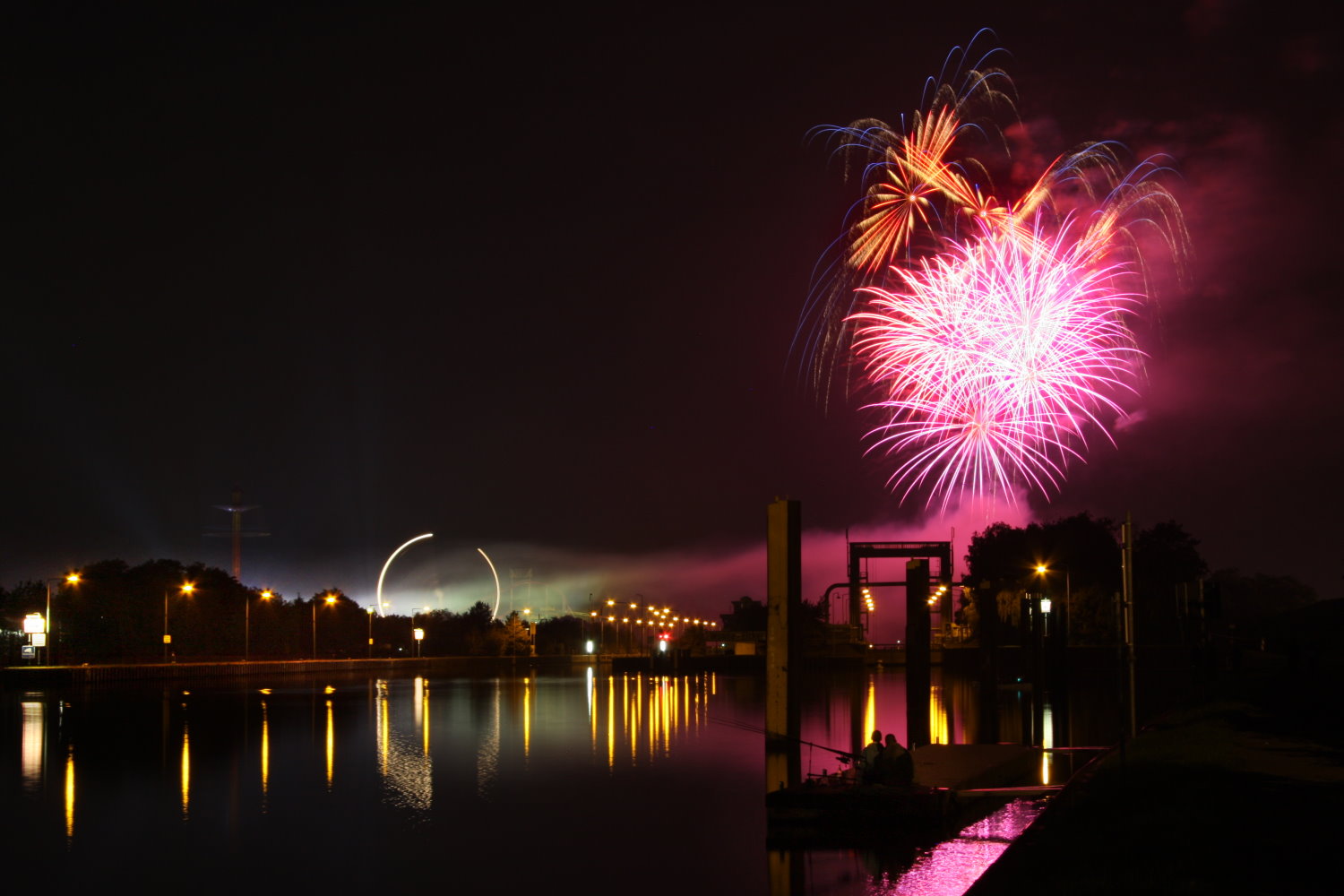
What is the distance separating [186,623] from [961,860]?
85.6 m

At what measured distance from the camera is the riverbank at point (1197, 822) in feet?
37.1

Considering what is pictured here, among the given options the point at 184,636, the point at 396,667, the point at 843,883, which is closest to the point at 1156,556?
the point at 396,667

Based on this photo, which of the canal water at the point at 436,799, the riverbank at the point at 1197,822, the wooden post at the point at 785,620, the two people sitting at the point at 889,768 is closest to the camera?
the riverbank at the point at 1197,822

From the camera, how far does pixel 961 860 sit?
57.6ft

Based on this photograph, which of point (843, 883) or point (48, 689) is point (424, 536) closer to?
point (48, 689)

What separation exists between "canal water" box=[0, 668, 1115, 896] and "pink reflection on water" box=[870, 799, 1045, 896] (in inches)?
2.3

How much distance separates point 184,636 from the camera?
91562mm

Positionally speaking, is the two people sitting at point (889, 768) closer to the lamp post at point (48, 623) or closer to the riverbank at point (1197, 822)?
the riverbank at point (1197, 822)

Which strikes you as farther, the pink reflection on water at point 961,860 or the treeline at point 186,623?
the treeline at point 186,623

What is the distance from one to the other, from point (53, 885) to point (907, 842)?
13098 mm

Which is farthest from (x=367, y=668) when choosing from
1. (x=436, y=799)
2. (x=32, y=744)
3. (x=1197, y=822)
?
(x=1197, y=822)

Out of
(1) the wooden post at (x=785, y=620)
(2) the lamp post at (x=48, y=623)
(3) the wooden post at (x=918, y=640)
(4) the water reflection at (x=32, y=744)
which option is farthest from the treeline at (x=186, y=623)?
(1) the wooden post at (x=785, y=620)

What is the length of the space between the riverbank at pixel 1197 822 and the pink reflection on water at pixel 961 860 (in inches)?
43.9

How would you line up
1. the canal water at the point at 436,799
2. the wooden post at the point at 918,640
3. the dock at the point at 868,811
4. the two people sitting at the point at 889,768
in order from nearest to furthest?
1. the canal water at the point at 436,799
2. the dock at the point at 868,811
3. the two people sitting at the point at 889,768
4. the wooden post at the point at 918,640
